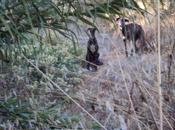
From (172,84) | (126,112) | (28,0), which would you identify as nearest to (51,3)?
(28,0)

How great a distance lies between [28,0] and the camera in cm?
194

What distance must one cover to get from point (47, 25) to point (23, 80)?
86.2 inches

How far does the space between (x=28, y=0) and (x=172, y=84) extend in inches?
33.5

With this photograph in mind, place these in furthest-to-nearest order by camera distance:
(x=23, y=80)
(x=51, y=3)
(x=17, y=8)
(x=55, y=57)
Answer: (x=55, y=57) < (x=23, y=80) < (x=17, y=8) < (x=51, y=3)

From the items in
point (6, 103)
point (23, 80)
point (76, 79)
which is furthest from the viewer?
point (76, 79)

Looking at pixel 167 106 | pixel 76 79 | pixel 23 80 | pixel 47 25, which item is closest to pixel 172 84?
pixel 167 106

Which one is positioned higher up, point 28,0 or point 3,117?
point 28,0

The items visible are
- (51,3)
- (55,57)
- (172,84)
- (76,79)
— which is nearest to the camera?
(51,3)

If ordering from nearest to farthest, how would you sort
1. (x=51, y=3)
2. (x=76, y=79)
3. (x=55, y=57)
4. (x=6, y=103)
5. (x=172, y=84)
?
(x=51, y=3) < (x=172, y=84) < (x=6, y=103) < (x=76, y=79) < (x=55, y=57)

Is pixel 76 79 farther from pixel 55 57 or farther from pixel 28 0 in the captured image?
pixel 28 0

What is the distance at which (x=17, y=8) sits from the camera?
7.32 feet

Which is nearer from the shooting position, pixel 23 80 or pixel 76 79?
pixel 23 80

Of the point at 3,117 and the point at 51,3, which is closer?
the point at 51,3

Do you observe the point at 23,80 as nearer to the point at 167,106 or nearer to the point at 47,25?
the point at 47,25
